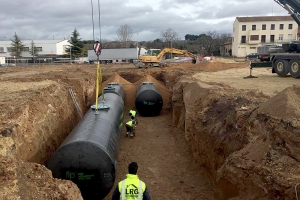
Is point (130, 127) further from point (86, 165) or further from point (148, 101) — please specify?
point (86, 165)

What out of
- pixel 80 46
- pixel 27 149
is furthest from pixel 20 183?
pixel 80 46

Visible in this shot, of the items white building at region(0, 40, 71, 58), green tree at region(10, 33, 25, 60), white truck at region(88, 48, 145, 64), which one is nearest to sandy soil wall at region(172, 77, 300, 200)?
white truck at region(88, 48, 145, 64)

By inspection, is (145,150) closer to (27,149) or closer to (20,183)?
(27,149)

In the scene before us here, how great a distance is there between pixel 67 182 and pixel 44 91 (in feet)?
25.2

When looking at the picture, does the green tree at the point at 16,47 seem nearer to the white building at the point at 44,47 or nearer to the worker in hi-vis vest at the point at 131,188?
the white building at the point at 44,47

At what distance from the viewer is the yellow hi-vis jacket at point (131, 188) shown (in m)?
5.72

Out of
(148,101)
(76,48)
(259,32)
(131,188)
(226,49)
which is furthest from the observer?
(226,49)

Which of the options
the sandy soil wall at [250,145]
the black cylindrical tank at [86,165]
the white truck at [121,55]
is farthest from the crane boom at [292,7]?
the white truck at [121,55]

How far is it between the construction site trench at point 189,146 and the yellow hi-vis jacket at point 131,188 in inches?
45.7

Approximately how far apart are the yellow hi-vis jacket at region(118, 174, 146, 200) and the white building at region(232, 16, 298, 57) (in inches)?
2735

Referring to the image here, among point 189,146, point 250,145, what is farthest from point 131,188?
point 189,146

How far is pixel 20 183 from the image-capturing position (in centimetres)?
561

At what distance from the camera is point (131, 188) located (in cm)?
574

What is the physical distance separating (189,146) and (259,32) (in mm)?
67391
